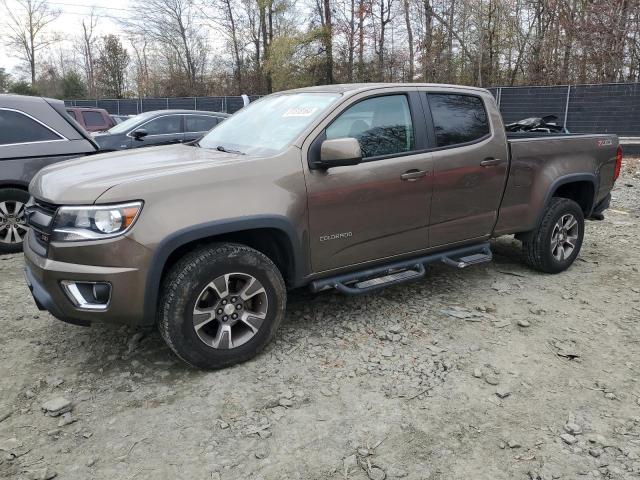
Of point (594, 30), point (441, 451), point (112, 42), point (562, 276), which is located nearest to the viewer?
point (441, 451)

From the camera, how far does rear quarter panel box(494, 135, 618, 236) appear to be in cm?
457

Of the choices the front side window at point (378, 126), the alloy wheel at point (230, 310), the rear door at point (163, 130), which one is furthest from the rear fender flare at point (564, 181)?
the rear door at point (163, 130)

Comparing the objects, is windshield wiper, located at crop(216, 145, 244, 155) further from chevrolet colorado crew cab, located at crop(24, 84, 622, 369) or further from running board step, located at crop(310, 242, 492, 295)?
running board step, located at crop(310, 242, 492, 295)

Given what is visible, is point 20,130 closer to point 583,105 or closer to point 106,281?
point 106,281

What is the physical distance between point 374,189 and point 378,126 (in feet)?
1.75

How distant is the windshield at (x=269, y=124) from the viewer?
3586 millimetres

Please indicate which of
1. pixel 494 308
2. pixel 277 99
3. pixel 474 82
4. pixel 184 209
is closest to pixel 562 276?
pixel 494 308

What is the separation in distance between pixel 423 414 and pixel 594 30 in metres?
23.6

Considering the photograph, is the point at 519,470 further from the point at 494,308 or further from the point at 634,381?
the point at 494,308

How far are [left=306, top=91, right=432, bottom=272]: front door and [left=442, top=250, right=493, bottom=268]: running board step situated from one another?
1.16 feet

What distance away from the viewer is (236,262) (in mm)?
3152

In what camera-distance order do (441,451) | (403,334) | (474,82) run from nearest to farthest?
(441,451) < (403,334) < (474,82)

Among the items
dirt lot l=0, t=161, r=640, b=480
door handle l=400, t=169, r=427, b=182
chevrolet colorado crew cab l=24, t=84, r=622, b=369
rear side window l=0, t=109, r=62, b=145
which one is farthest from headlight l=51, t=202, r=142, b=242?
rear side window l=0, t=109, r=62, b=145

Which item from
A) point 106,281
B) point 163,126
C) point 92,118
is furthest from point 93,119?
point 106,281
